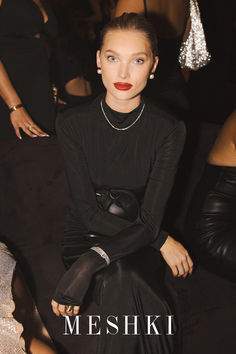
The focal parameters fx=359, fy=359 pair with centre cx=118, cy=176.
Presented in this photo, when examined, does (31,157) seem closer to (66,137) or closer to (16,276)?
(66,137)

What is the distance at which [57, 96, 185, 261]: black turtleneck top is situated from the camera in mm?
1223

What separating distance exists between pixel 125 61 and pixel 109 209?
1.71 feet

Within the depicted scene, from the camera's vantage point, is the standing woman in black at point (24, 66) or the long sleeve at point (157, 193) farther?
the standing woman in black at point (24, 66)

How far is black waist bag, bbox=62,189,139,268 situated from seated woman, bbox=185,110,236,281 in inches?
14.2

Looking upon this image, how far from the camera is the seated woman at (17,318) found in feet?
3.41

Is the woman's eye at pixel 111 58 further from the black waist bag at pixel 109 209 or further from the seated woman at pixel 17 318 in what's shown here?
the seated woman at pixel 17 318

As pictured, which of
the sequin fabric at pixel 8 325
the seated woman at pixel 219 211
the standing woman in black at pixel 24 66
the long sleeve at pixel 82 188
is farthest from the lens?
the standing woman in black at pixel 24 66

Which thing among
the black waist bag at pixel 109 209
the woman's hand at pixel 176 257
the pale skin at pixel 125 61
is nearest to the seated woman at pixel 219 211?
the woman's hand at pixel 176 257

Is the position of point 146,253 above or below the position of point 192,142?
below

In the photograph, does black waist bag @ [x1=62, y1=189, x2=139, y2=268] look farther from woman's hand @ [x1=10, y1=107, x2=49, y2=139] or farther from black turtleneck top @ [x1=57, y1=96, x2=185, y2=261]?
woman's hand @ [x1=10, y1=107, x2=49, y2=139]

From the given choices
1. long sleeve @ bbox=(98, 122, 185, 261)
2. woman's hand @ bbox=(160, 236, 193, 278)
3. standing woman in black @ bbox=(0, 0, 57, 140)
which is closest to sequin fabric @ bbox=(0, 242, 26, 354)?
long sleeve @ bbox=(98, 122, 185, 261)

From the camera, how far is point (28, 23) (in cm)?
165

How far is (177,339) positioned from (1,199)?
0.99m

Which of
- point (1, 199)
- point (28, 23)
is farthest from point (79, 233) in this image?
point (28, 23)
